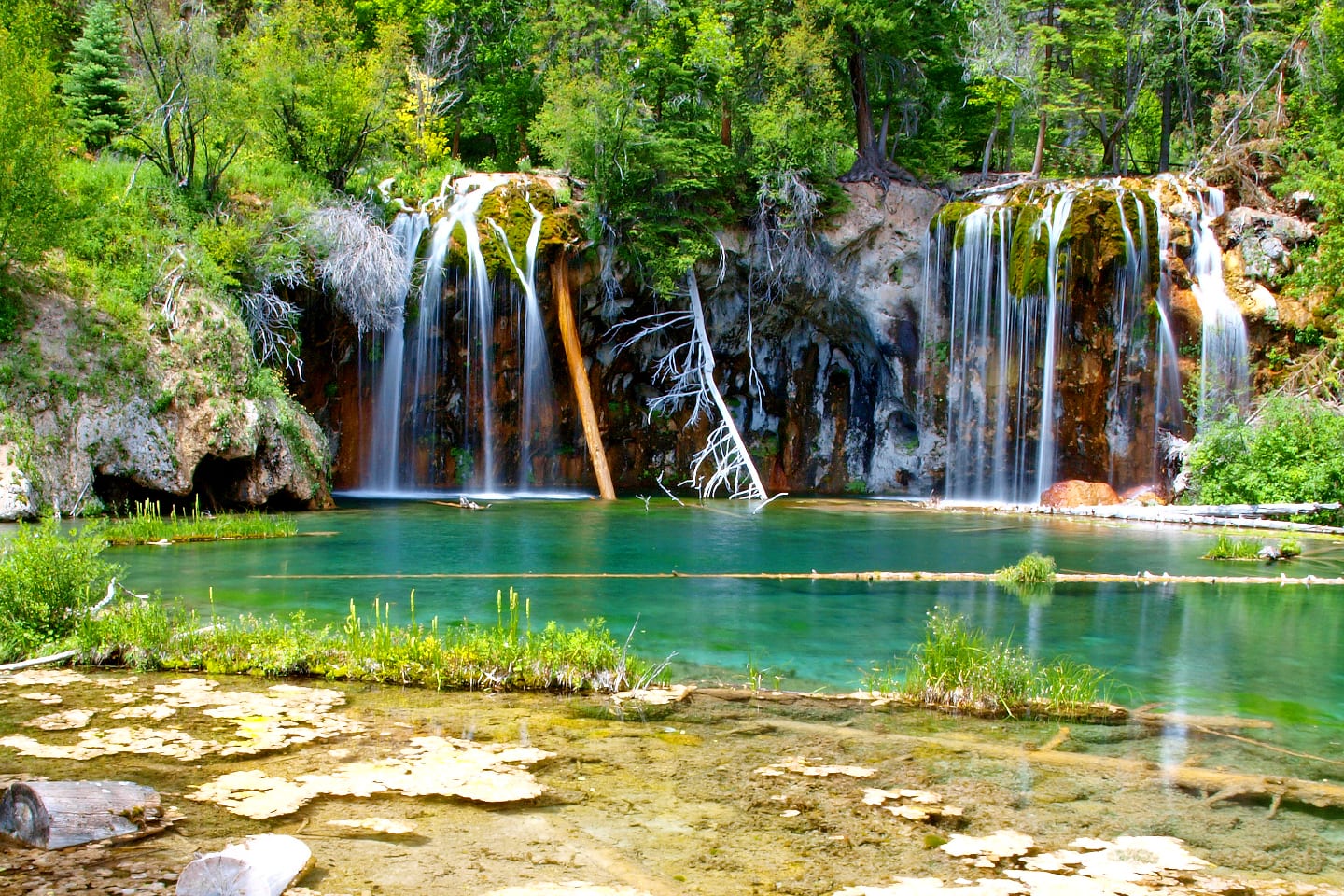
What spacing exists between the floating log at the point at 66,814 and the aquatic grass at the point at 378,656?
10.0 feet

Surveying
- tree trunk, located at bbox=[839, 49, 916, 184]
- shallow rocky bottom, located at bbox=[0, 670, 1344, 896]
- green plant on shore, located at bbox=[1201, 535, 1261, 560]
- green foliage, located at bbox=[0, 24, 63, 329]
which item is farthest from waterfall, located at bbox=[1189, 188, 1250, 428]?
green foliage, located at bbox=[0, 24, 63, 329]

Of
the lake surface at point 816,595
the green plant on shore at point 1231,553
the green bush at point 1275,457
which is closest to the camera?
the lake surface at point 816,595

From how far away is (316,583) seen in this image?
12.1m

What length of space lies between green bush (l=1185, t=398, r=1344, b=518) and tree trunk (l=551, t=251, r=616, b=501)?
43.0 feet

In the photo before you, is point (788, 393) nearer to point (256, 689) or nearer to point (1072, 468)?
point (1072, 468)

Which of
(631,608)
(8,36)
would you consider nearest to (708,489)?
(631,608)

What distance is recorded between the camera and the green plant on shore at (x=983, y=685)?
24.2ft

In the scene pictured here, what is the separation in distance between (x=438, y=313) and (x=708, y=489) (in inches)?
302

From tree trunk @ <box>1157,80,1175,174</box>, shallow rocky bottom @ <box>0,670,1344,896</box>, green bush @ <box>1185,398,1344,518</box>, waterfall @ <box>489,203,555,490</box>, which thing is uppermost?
tree trunk @ <box>1157,80,1175,174</box>

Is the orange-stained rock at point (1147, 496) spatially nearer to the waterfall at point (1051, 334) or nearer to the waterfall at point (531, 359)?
the waterfall at point (1051, 334)

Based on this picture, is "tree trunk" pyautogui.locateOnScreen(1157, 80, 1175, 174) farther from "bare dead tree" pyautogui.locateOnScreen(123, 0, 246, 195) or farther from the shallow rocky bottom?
the shallow rocky bottom

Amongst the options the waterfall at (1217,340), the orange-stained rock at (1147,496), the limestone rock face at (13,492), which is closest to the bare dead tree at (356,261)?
the limestone rock face at (13,492)

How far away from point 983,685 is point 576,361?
743 inches

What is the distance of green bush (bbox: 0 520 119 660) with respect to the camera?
7.86 metres
